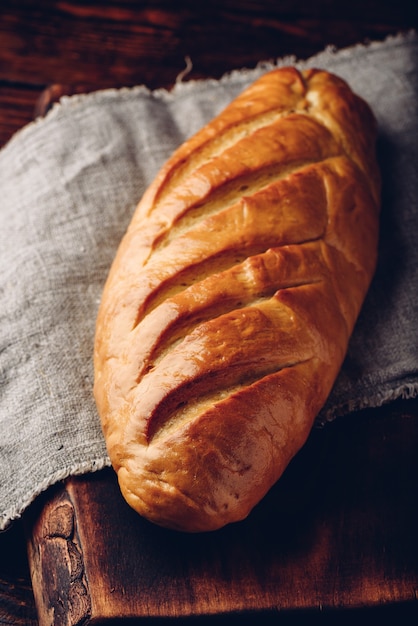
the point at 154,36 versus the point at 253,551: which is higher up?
the point at 154,36

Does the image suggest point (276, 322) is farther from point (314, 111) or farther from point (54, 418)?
point (314, 111)

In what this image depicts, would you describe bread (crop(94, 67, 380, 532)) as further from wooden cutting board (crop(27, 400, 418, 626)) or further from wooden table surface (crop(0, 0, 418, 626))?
wooden table surface (crop(0, 0, 418, 626))

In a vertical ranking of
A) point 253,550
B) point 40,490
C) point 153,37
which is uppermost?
point 153,37

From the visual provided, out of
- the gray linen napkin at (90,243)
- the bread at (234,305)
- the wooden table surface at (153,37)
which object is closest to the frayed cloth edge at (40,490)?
the gray linen napkin at (90,243)

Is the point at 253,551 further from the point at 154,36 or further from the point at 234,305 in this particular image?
the point at 154,36

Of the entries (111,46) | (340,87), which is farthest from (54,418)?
(111,46)

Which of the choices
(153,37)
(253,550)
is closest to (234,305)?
(253,550)
